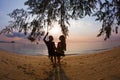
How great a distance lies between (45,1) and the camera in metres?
15.0

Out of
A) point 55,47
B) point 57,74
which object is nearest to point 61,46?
point 55,47

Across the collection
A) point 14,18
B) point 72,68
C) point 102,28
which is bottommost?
point 72,68

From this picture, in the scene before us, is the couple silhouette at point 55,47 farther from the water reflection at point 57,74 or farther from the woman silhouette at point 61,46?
the water reflection at point 57,74

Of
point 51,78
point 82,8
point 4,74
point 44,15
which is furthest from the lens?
point 44,15

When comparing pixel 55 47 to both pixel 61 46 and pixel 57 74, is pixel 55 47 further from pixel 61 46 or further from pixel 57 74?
pixel 57 74

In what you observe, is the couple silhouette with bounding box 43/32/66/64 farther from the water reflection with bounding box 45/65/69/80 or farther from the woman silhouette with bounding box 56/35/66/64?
the water reflection with bounding box 45/65/69/80

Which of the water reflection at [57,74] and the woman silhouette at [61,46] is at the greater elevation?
the woman silhouette at [61,46]

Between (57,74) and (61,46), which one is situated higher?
(61,46)

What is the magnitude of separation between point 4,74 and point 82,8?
5.54m

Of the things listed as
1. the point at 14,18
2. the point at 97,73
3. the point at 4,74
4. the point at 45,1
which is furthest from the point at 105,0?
the point at 4,74

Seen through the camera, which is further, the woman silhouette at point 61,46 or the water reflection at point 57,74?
the woman silhouette at point 61,46

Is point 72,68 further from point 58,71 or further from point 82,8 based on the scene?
point 82,8

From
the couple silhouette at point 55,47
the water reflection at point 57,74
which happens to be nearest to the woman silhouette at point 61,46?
the couple silhouette at point 55,47

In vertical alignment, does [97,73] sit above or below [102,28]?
below
